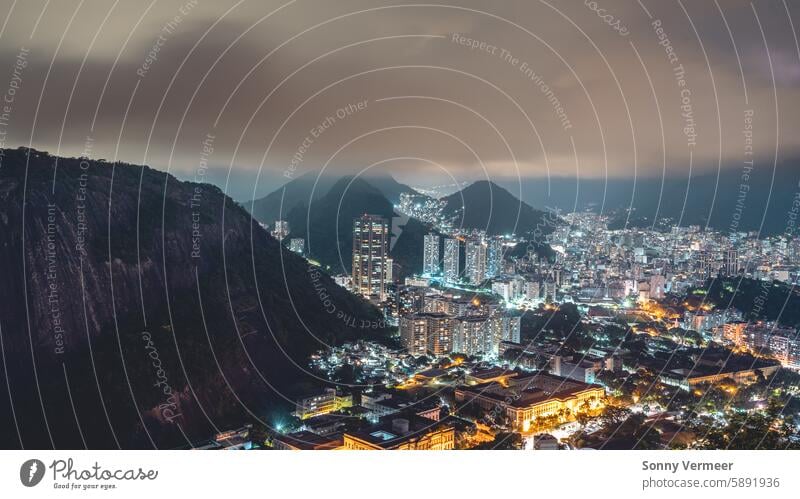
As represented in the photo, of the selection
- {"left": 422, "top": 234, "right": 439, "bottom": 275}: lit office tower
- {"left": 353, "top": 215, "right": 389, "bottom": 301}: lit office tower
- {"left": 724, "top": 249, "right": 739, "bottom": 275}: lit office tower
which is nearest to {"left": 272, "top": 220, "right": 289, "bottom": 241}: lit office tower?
{"left": 353, "top": 215, "right": 389, "bottom": 301}: lit office tower

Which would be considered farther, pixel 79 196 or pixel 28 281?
pixel 79 196

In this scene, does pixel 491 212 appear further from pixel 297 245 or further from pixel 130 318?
pixel 130 318

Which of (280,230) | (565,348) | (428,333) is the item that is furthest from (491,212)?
(428,333)

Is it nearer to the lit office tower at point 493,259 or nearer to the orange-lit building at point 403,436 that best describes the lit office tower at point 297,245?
the lit office tower at point 493,259

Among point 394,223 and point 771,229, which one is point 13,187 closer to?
point 394,223

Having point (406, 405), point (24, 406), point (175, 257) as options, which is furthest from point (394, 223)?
point (24, 406)

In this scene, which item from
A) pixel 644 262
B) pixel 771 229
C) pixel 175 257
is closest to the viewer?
pixel 175 257
